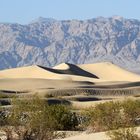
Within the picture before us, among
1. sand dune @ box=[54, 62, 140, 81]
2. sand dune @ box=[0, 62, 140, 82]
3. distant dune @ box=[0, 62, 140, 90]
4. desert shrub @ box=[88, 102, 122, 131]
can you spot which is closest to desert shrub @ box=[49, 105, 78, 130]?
desert shrub @ box=[88, 102, 122, 131]

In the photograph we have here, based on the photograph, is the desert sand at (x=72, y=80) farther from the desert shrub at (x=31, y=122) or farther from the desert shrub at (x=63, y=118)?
the desert shrub at (x=31, y=122)

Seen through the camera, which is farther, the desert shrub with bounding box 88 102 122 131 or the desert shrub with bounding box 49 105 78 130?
the desert shrub with bounding box 49 105 78 130

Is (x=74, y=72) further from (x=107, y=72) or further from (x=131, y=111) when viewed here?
(x=131, y=111)

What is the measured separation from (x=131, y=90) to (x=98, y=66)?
53328 millimetres

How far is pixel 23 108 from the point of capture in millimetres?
24734

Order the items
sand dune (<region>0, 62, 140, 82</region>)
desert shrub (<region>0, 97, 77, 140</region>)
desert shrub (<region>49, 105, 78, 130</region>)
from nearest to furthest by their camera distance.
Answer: desert shrub (<region>0, 97, 77, 140</region>)
desert shrub (<region>49, 105, 78, 130</region>)
sand dune (<region>0, 62, 140, 82</region>)

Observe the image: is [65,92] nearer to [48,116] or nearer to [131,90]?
[131,90]

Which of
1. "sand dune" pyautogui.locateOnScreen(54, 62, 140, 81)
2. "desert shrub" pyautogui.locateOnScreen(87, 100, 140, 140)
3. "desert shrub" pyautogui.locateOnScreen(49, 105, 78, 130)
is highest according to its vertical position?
"desert shrub" pyautogui.locateOnScreen(87, 100, 140, 140)

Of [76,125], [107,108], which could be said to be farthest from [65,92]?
[107,108]

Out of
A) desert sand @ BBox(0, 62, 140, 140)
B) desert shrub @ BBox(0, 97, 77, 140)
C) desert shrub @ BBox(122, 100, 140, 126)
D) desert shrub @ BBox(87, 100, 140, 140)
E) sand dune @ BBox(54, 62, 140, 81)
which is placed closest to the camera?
desert shrub @ BBox(0, 97, 77, 140)

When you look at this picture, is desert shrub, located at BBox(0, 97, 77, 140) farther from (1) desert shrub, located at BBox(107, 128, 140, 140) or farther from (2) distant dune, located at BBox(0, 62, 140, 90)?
(2) distant dune, located at BBox(0, 62, 140, 90)

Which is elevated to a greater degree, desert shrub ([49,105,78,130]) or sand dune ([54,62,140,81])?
desert shrub ([49,105,78,130])

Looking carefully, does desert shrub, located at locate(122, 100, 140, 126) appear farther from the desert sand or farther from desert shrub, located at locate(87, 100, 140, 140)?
the desert sand

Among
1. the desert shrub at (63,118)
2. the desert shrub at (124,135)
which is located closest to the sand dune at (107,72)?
the desert shrub at (63,118)
